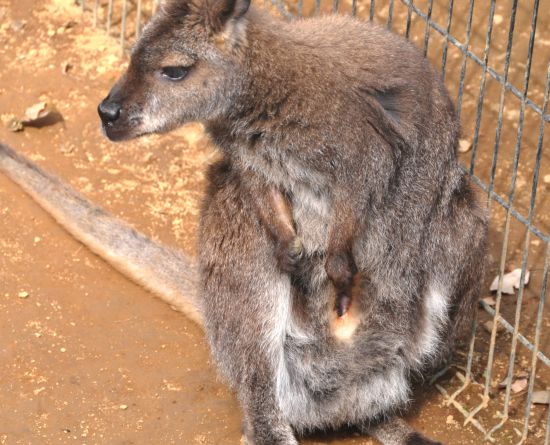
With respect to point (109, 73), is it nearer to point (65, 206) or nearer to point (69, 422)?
point (65, 206)

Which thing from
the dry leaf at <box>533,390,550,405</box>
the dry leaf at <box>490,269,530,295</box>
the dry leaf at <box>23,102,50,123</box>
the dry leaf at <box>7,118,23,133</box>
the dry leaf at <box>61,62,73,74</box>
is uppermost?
the dry leaf at <box>61,62,73,74</box>

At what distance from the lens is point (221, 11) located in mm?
4074

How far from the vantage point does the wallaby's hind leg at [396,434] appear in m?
4.70

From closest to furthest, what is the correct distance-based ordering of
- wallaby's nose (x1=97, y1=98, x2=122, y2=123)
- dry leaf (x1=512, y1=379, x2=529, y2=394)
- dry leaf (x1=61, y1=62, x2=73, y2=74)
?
1. wallaby's nose (x1=97, y1=98, x2=122, y2=123)
2. dry leaf (x1=512, y1=379, x2=529, y2=394)
3. dry leaf (x1=61, y1=62, x2=73, y2=74)

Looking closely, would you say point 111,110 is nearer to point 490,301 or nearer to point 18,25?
point 490,301

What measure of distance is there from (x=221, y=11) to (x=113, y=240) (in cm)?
162

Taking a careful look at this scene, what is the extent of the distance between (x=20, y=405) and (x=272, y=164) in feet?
5.05

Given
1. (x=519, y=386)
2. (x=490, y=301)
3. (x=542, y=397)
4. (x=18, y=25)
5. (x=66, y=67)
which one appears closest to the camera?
(x=542, y=397)

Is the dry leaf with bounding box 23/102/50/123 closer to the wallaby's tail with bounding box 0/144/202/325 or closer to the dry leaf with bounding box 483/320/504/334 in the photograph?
the wallaby's tail with bounding box 0/144/202/325

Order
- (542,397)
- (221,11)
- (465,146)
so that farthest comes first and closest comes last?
1. (465,146)
2. (542,397)
3. (221,11)

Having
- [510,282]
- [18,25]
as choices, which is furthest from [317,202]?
[18,25]

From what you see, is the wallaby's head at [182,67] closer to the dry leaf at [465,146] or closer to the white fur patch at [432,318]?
the white fur patch at [432,318]

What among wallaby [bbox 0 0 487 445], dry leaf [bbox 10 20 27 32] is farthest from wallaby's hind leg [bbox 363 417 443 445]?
dry leaf [bbox 10 20 27 32]

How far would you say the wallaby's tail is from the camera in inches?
205
